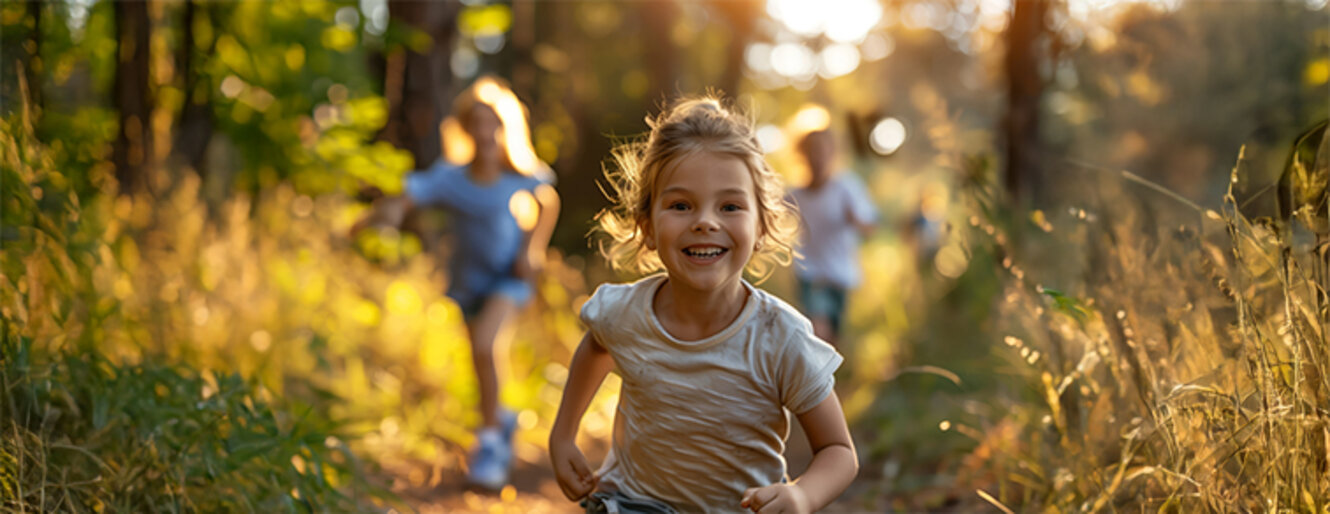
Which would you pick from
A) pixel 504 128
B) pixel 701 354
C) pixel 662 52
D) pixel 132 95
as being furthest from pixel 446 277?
→ pixel 662 52

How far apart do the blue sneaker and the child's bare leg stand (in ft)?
0.21

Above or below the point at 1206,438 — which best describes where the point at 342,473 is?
below

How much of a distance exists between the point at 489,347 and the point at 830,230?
2507mm

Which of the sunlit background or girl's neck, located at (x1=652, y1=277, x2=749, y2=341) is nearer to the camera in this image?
girl's neck, located at (x1=652, y1=277, x2=749, y2=341)

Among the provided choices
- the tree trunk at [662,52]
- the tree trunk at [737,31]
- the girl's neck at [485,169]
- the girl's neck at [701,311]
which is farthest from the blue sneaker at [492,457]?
the tree trunk at [737,31]

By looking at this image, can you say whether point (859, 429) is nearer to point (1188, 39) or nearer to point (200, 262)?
point (200, 262)

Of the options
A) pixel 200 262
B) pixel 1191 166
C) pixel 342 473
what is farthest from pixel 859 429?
pixel 1191 166

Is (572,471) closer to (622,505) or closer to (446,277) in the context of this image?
(622,505)

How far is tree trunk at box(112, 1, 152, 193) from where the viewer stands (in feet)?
20.9


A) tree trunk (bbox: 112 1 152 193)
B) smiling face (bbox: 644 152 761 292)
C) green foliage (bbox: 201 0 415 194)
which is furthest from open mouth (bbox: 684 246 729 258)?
tree trunk (bbox: 112 1 152 193)

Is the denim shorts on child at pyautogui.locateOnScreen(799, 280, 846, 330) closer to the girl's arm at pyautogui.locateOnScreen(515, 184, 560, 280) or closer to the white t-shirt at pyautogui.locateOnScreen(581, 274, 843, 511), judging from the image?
the girl's arm at pyautogui.locateOnScreen(515, 184, 560, 280)

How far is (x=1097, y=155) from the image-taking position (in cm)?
1512

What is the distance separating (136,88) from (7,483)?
4.76m

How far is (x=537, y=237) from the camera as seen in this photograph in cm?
512
